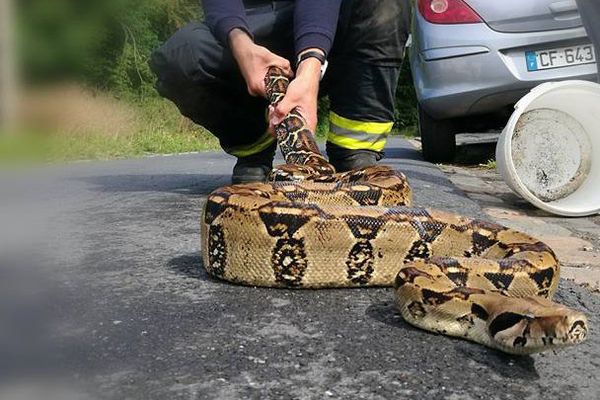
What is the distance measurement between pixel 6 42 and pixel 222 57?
15.5 ft

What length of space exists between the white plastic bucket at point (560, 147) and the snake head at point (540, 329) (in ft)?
11.9

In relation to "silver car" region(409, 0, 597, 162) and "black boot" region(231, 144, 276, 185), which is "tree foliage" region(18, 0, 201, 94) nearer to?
"black boot" region(231, 144, 276, 185)

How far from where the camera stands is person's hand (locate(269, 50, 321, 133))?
419 centimetres

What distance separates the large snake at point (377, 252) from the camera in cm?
259

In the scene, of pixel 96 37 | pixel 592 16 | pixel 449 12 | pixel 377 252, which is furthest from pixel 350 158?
pixel 96 37

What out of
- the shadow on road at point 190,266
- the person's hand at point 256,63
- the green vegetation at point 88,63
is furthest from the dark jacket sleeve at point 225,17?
the green vegetation at point 88,63

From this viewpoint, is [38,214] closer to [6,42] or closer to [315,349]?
[6,42]

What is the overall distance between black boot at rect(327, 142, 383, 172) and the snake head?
292cm

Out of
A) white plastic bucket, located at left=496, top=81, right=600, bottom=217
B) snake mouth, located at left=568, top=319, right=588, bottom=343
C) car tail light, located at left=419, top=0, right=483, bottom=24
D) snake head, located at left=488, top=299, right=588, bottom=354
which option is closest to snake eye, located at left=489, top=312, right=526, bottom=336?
snake head, located at left=488, top=299, right=588, bottom=354

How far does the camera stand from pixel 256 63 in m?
4.45

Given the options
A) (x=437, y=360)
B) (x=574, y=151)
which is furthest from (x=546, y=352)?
(x=574, y=151)

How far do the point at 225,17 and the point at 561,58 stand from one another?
14.0ft

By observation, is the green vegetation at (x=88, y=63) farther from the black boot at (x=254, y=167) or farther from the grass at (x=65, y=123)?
the black boot at (x=254, y=167)

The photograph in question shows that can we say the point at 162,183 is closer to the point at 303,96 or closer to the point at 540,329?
the point at 303,96
